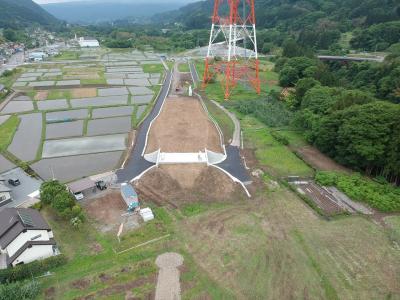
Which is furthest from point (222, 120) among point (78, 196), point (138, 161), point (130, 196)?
point (78, 196)

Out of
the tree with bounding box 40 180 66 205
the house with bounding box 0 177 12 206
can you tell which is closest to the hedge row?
the tree with bounding box 40 180 66 205

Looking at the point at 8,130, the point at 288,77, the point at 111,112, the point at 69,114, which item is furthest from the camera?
the point at 288,77

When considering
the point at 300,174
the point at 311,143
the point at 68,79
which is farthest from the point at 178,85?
the point at 300,174

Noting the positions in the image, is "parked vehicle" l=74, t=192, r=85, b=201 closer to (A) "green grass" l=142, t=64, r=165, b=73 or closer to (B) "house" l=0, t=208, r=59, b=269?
(B) "house" l=0, t=208, r=59, b=269


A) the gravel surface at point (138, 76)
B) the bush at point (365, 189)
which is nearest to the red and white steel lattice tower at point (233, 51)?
the gravel surface at point (138, 76)

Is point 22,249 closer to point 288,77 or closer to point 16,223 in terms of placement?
point 16,223

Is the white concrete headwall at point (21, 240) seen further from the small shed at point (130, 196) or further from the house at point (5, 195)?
the house at point (5, 195)

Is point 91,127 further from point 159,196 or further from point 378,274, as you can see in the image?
point 378,274
